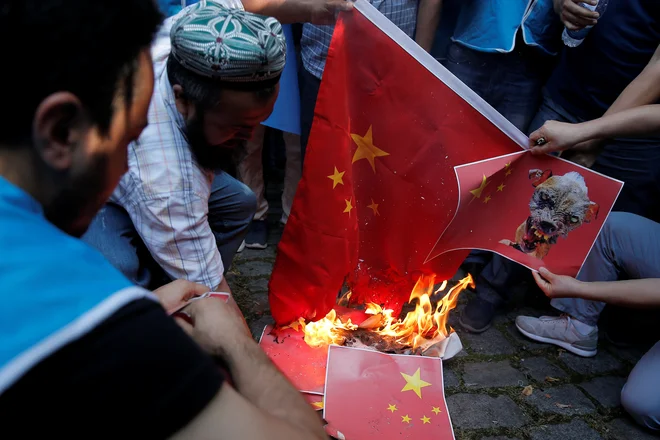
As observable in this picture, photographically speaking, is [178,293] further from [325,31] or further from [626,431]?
[626,431]

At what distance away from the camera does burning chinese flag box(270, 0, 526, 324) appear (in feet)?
8.12

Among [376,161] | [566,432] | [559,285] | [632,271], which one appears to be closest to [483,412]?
[566,432]

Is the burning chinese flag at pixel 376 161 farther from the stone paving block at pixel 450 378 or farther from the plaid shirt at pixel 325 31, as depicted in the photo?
the plaid shirt at pixel 325 31

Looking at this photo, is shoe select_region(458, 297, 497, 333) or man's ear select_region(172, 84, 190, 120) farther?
shoe select_region(458, 297, 497, 333)

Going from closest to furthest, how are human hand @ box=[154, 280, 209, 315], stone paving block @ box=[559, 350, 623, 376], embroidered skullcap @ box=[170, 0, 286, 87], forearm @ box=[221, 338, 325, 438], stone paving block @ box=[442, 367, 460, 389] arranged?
forearm @ box=[221, 338, 325, 438], human hand @ box=[154, 280, 209, 315], embroidered skullcap @ box=[170, 0, 286, 87], stone paving block @ box=[442, 367, 460, 389], stone paving block @ box=[559, 350, 623, 376]

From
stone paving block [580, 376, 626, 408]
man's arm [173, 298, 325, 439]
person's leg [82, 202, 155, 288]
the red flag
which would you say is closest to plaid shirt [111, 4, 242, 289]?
person's leg [82, 202, 155, 288]

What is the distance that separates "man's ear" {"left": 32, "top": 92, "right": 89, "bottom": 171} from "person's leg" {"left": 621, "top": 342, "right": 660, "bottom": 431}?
2.72 meters

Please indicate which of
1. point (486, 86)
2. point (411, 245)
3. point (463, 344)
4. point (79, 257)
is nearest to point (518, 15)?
point (486, 86)

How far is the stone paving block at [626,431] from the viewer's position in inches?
99.6

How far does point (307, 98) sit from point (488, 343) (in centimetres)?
184

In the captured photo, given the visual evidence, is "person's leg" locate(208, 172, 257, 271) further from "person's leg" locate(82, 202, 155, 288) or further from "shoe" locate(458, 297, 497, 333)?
"shoe" locate(458, 297, 497, 333)

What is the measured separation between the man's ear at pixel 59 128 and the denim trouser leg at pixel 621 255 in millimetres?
2834

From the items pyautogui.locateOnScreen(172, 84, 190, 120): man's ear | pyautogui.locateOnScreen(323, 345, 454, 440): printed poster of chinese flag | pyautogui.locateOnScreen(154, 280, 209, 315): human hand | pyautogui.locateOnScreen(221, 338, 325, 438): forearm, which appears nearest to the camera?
pyautogui.locateOnScreen(221, 338, 325, 438): forearm

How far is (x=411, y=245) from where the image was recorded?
9.07 feet
